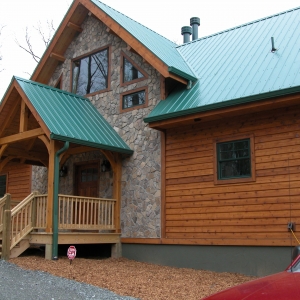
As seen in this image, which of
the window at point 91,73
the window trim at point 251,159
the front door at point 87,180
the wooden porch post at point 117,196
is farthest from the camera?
the window at point 91,73

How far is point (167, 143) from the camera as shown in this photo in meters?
11.5

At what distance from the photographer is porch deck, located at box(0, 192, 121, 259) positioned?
415 inches

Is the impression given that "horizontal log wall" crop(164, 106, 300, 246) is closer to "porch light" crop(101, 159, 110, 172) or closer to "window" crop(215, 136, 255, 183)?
"window" crop(215, 136, 255, 183)

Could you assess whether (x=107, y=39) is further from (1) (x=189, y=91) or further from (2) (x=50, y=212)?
(2) (x=50, y=212)

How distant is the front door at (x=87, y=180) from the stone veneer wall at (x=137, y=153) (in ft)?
1.43

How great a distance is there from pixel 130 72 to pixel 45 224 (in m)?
5.31

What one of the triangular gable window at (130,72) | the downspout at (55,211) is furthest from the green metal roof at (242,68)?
the downspout at (55,211)

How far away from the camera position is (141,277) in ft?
29.5

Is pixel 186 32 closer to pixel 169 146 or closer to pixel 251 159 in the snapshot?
pixel 169 146

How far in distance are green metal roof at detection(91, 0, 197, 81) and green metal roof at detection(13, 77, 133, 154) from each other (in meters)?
2.67

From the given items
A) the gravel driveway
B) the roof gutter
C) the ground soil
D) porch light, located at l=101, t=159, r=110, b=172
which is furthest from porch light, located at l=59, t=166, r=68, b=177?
the gravel driveway

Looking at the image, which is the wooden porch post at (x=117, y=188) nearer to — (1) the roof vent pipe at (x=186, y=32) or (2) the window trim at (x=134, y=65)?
(2) the window trim at (x=134, y=65)

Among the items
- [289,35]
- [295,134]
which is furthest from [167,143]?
[289,35]

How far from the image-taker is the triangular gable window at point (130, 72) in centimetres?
1287
